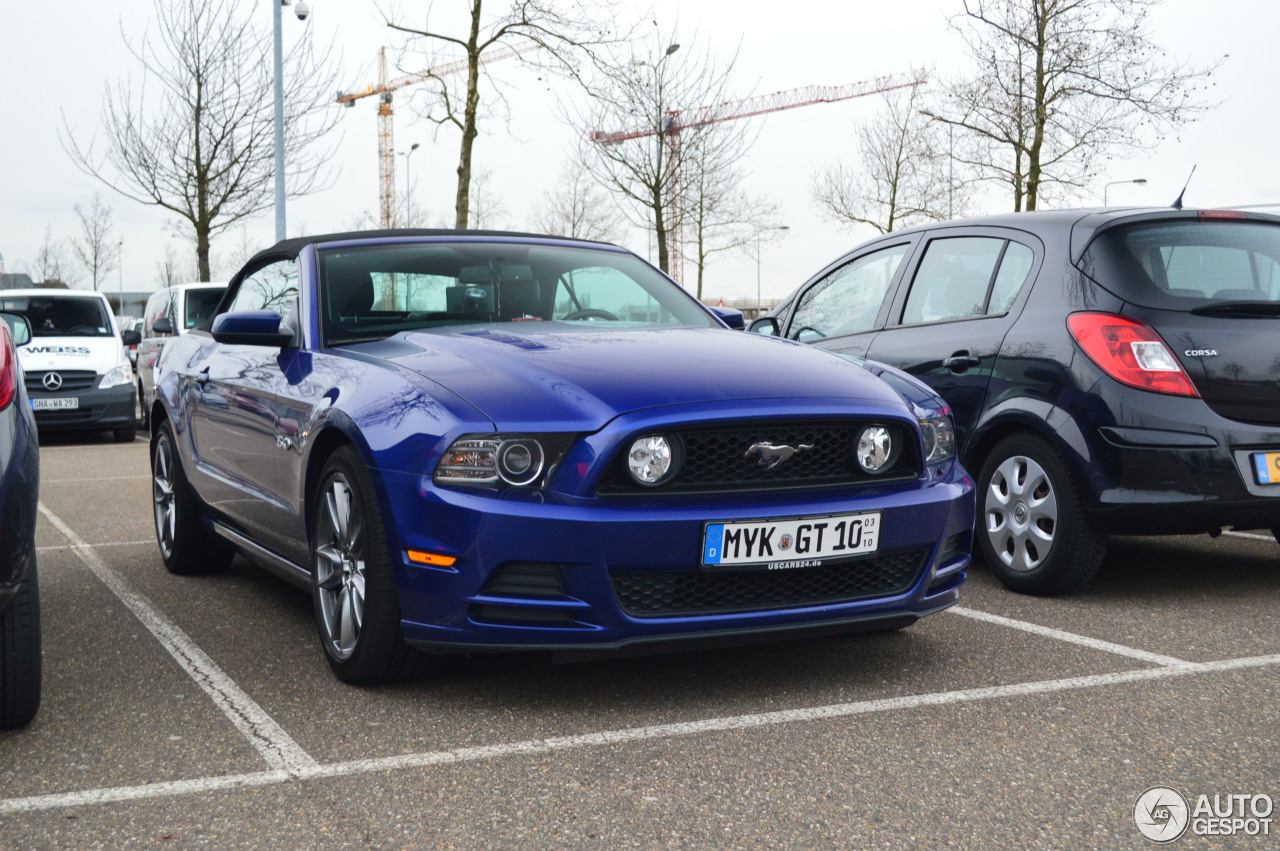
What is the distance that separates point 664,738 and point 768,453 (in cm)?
83

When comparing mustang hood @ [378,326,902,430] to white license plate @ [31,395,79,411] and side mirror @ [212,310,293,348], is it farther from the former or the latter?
white license plate @ [31,395,79,411]

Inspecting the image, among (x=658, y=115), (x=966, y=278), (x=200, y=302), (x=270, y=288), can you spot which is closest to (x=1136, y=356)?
(x=966, y=278)

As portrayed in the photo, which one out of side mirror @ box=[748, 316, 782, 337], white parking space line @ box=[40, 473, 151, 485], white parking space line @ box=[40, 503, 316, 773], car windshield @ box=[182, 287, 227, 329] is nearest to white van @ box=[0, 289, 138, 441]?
car windshield @ box=[182, 287, 227, 329]

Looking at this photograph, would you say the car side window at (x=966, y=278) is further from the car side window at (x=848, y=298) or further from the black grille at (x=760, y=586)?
the black grille at (x=760, y=586)

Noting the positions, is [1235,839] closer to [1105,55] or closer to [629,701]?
[629,701]

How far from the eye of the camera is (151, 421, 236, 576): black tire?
576cm

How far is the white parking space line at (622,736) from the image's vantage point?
3.04m

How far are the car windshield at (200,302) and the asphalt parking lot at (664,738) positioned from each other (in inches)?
431

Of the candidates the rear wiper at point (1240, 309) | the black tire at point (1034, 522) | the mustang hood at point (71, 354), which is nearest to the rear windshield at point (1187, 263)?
the rear wiper at point (1240, 309)

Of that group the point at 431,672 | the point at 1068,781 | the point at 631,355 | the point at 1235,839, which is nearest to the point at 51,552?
the point at 431,672

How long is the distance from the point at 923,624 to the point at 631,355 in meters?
1.64

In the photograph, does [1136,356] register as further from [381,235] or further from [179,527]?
[179,527]

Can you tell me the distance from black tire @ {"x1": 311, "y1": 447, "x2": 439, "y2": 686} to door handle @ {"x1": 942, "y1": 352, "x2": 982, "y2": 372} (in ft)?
9.31

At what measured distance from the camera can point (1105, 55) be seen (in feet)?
64.2
